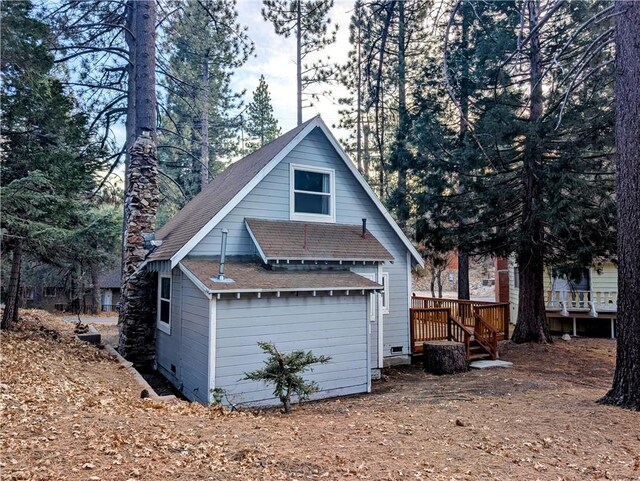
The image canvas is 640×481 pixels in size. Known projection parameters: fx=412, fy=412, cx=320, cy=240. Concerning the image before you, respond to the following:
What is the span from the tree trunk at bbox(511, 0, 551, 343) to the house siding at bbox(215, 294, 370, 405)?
6033mm

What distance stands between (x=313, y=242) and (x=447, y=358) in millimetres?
4277

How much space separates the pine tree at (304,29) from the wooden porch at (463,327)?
13.3 m

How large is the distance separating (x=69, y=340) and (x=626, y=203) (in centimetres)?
1203

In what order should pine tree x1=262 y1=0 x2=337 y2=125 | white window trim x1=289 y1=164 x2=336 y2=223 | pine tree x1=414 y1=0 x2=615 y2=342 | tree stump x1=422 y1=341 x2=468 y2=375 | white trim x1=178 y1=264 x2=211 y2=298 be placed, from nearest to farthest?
white trim x1=178 y1=264 x2=211 y2=298, tree stump x1=422 y1=341 x2=468 y2=375, white window trim x1=289 y1=164 x2=336 y2=223, pine tree x1=414 y1=0 x2=615 y2=342, pine tree x1=262 y1=0 x2=337 y2=125

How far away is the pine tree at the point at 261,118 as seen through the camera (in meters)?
31.2

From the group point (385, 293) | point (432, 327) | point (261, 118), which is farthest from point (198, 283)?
point (261, 118)

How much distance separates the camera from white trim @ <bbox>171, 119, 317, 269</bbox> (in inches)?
338

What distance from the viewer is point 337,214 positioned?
11070 mm

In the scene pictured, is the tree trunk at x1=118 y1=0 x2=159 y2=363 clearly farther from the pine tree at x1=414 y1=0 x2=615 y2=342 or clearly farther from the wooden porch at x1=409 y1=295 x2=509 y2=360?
the pine tree at x1=414 y1=0 x2=615 y2=342

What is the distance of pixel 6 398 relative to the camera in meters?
4.85

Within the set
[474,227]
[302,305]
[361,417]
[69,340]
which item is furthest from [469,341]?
[69,340]

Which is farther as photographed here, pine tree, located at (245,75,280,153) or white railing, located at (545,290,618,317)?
pine tree, located at (245,75,280,153)

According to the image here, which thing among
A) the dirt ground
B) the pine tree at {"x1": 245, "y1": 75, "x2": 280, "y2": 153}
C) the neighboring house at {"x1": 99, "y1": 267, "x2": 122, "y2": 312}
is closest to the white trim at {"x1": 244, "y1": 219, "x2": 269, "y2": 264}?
the dirt ground

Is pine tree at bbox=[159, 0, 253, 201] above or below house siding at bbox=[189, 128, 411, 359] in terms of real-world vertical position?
above
